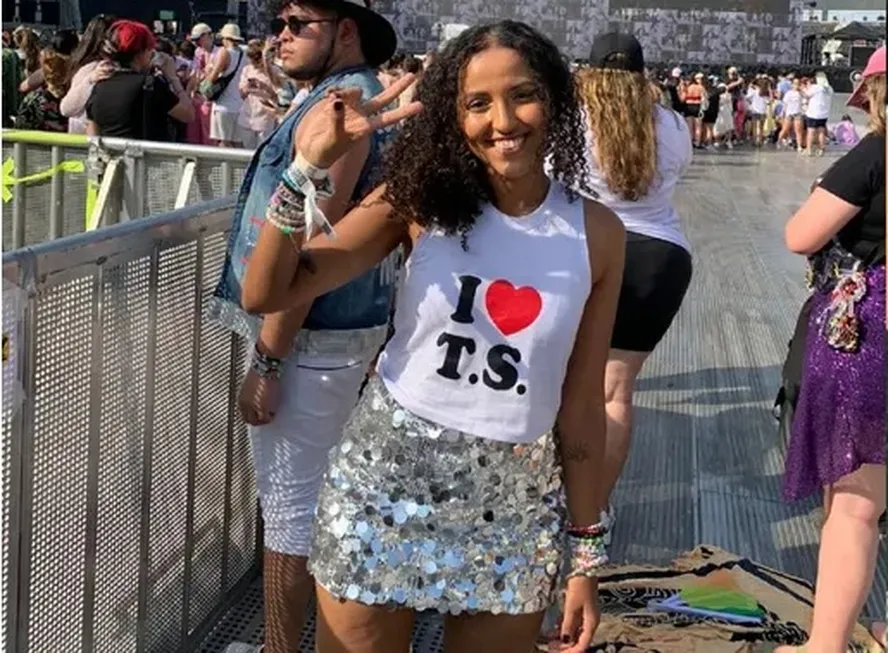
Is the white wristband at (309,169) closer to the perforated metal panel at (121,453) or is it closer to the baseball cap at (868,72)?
the perforated metal panel at (121,453)

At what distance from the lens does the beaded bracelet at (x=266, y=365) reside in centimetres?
264

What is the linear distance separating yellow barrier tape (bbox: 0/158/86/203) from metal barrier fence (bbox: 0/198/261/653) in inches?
102

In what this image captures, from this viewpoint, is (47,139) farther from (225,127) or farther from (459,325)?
(459,325)

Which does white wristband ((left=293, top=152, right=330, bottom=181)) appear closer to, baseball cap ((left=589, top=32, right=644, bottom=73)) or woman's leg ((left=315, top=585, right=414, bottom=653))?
woman's leg ((left=315, top=585, right=414, bottom=653))

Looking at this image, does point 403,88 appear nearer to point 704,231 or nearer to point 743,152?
point 704,231

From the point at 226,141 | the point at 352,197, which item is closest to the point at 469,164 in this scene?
the point at 352,197

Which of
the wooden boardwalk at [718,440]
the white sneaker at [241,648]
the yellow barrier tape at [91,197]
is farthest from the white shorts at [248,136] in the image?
the white sneaker at [241,648]

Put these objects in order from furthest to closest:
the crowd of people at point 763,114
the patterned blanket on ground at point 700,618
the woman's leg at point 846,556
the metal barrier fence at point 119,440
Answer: the crowd of people at point 763,114, the patterned blanket on ground at point 700,618, the woman's leg at point 846,556, the metal barrier fence at point 119,440

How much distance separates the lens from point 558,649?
2.29 meters

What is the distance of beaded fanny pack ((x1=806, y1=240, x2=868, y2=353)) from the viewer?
117 inches

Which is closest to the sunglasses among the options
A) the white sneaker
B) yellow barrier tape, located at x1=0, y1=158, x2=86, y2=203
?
the white sneaker

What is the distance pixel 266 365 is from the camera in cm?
266

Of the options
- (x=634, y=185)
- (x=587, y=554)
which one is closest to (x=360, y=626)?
(x=587, y=554)

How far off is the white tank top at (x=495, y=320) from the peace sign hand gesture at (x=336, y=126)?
225 mm
